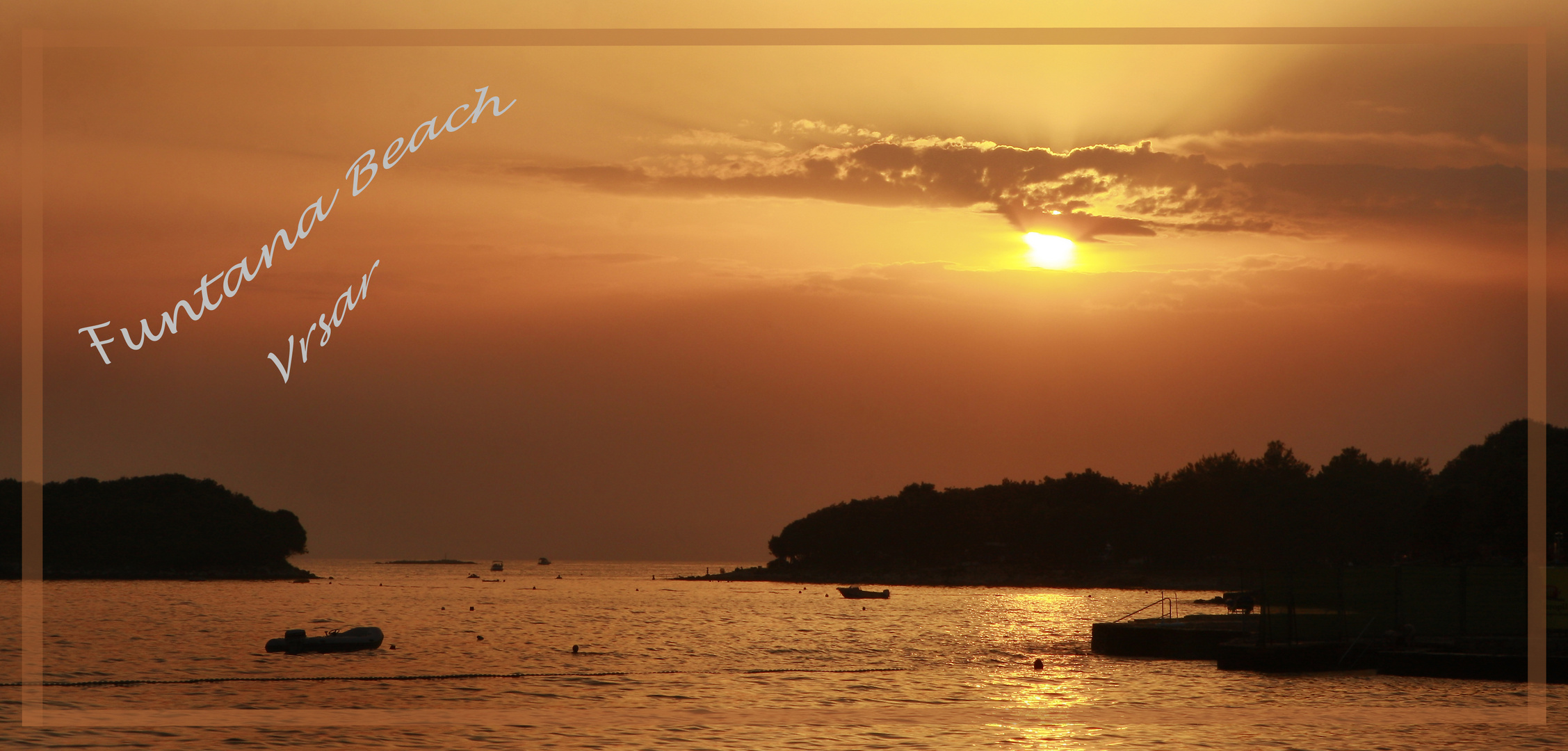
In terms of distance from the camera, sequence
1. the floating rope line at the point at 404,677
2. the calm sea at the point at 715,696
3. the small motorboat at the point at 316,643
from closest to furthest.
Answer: the calm sea at the point at 715,696 → the floating rope line at the point at 404,677 → the small motorboat at the point at 316,643

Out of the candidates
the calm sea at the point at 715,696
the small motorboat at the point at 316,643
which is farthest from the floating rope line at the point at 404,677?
the small motorboat at the point at 316,643

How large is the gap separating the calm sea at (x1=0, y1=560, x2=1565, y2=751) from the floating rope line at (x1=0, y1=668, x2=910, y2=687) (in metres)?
0.43

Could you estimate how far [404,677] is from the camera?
191 feet

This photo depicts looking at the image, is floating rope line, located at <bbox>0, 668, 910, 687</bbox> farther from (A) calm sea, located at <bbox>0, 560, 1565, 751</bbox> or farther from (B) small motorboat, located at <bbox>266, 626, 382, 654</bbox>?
(B) small motorboat, located at <bbox>266, 626, 382, 654</bbox>

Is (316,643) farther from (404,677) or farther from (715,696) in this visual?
(715,696)

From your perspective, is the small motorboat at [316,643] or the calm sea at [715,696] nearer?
the calm sea at [715,696]

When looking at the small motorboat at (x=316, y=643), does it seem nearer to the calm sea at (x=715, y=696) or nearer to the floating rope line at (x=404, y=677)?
the calm sea at (x=715, y=696)

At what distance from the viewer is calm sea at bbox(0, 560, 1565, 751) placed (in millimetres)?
36250

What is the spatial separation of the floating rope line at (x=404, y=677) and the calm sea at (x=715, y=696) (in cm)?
43

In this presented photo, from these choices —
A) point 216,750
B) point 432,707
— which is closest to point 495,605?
point 432,707

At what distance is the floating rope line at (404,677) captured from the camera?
5309 centimetres

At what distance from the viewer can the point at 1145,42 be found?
1024 inches

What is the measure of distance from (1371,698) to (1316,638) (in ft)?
34.3

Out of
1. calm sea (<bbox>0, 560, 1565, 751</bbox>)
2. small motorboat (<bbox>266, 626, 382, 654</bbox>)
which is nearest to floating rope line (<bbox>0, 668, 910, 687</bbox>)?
calm sea (<bbox>0, 560, 1565, 751</bbox>)
